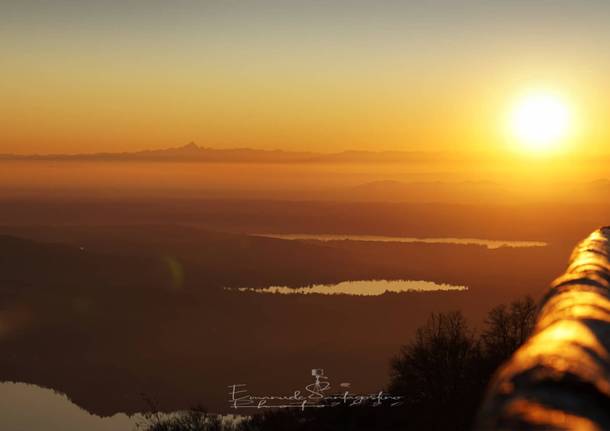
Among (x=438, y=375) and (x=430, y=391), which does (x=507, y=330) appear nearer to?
(x=438, y=375)

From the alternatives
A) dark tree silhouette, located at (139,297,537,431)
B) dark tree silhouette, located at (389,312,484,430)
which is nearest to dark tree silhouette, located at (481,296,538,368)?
dark tree silhouette, located at (139,297,537,431)

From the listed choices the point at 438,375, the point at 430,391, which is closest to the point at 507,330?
the point at 438,375

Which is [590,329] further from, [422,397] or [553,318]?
[422,397]

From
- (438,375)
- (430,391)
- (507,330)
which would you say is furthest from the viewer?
(507,330)

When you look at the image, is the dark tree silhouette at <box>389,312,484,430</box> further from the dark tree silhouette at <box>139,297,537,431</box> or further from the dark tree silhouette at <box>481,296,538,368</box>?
the dark tree silhouette at <box>481,296,538,368</box>

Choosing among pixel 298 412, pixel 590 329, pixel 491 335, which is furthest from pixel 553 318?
pixel 491 335

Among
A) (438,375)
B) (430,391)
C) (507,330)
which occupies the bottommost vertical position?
(430,391)

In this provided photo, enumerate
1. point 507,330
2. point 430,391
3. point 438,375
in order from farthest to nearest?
point 507,330
point 438,375
point 430,391

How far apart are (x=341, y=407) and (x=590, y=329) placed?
3539 centimetres

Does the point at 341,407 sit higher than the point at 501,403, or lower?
lower

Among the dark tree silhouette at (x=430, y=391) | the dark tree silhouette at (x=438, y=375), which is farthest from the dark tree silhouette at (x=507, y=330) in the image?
the dark tree silhouette at (x=438, y=375)

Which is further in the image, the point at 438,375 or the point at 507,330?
the point at 507,330

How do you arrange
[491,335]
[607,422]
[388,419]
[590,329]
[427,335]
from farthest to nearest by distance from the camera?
[427,335], [491,335], [388,419], [590,329], [607,422]

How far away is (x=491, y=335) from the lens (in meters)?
48.7
